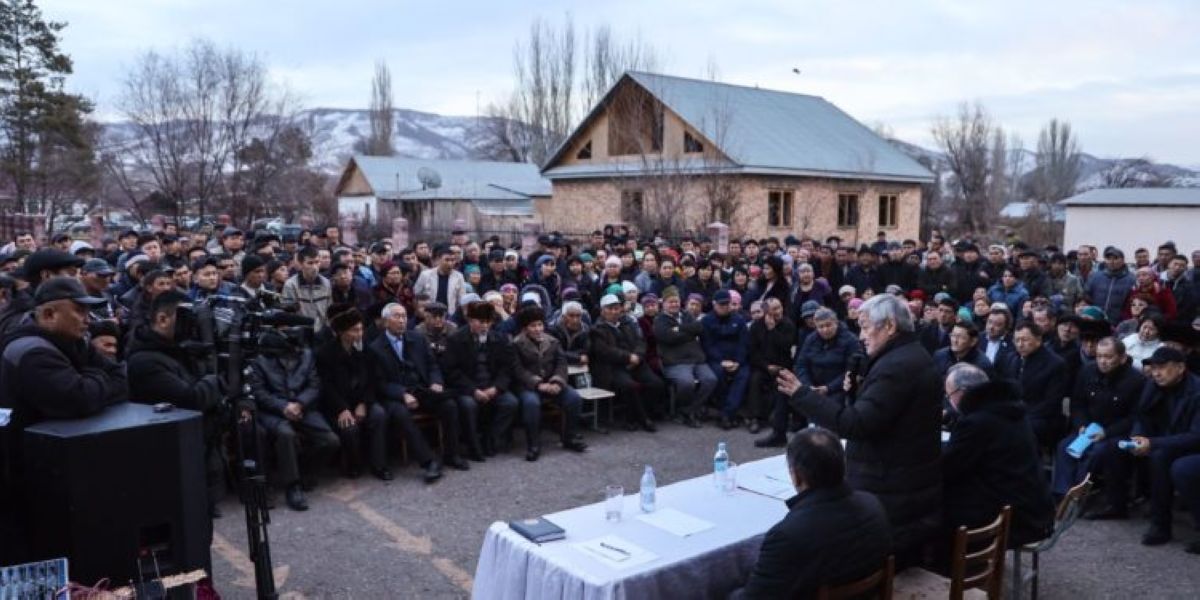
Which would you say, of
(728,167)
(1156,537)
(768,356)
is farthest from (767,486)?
(728,167)

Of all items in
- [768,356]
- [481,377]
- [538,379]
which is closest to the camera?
[481,377]

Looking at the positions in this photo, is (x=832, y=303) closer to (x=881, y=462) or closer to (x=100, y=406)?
(x=881, y=462)

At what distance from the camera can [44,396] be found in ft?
12.7

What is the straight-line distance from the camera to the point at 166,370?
18.3 ft

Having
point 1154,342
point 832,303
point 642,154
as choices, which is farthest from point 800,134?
point 1154,342

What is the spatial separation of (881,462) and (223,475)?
512 centimetres

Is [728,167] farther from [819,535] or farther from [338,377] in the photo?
[819,535]

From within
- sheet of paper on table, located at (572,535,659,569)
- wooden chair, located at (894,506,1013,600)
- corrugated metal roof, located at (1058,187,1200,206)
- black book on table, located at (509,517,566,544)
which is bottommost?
wooden chair, located at (894,506,1013,600)

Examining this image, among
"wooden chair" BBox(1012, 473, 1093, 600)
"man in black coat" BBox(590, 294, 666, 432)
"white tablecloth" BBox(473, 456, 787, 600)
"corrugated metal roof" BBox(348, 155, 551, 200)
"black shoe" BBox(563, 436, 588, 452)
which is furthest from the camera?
"corrugated metal roof" BBox(348, 155, 551, 200)

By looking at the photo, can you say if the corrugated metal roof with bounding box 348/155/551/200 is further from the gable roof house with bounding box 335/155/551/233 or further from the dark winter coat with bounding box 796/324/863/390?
the dark winter coat with bounding box 796/324/863/390

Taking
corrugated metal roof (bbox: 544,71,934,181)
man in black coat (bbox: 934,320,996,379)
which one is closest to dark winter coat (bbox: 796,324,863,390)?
man in black coat (bbox: 934,320,996,379)

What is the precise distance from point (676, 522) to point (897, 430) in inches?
47.9

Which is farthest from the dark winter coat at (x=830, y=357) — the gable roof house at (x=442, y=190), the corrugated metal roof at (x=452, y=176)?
the corrugated metal roof at (x=452, y=176)

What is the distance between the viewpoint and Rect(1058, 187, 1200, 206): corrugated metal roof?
1188 inches
